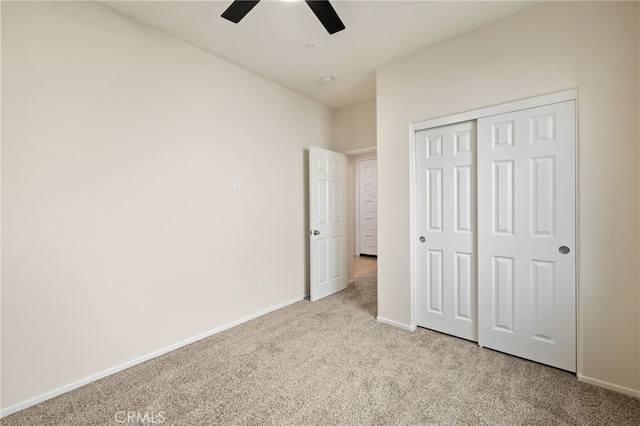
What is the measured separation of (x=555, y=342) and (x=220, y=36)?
11.7ft

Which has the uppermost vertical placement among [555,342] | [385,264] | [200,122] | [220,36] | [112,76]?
[220,36]

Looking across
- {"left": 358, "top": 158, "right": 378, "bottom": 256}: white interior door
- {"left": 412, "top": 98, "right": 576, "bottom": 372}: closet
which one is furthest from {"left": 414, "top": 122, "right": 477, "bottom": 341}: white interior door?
{"left": 358, "top": 158, "right": 378, "bottom": 256}: white interior door

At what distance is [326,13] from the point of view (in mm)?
1712

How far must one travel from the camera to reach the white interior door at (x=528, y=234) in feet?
6.42

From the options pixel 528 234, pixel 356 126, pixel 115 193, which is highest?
pixel 356 126

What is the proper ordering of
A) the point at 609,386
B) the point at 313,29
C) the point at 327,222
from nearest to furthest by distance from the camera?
the point at 609,386
the point at 313,29
the point at 327,222

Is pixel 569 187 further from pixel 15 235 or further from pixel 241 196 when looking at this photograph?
pixel 15 235

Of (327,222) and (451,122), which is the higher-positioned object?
(451,122)

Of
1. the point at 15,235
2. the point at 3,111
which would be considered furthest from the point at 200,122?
the point at 15,235

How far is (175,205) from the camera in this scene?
7.96 feet

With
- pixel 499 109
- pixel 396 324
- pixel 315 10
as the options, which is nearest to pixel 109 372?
pixel 396 324

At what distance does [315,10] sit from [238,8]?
463 millimetres

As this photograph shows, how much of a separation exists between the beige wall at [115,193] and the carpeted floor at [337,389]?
0.33 m

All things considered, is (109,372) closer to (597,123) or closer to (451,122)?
(451,122)
